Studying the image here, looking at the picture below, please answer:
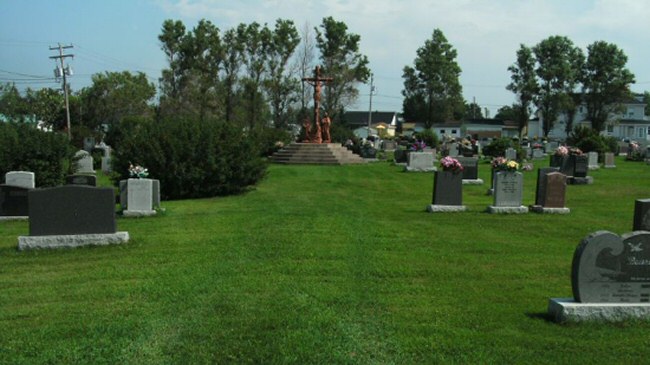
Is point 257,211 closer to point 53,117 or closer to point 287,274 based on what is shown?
point 287,274

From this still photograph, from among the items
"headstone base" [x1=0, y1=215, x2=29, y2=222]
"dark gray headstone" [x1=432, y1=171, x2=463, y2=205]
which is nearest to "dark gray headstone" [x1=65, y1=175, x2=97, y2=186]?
"headstone base" [x1=0, y1=215, x2=29, y2=222]

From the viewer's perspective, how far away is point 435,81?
79.8 m

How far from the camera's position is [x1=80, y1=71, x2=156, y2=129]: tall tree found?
6494cm

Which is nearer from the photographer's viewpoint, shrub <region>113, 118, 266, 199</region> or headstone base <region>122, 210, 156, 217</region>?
headstone base <region>122, 210, 156, 217</region>

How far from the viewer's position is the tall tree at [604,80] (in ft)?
237

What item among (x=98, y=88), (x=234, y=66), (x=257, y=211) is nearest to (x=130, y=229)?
(x=257, y=211)

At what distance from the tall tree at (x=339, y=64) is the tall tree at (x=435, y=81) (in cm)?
1788

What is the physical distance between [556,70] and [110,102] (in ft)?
168

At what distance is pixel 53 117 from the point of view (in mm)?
70812

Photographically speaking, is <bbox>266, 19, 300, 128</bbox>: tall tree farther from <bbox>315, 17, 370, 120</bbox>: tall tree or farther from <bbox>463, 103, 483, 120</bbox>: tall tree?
<bbox>463, 103, 483, 120</bbox>: tall tree

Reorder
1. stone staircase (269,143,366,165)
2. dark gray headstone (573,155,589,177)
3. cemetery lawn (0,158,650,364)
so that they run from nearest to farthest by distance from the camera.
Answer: cemetery lawn (0,158,650,364) < dark gray headstone (573,155,589,177) < stone staircase (269,143,366,165)

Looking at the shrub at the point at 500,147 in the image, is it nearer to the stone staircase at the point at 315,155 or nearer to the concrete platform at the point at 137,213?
the stone staircase at the point at 315,155

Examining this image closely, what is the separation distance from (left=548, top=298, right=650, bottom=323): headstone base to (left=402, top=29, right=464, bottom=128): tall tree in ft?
248

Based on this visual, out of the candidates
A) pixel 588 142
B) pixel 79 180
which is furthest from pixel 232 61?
pixel 79 180
